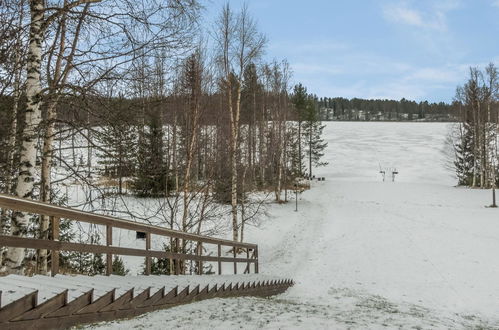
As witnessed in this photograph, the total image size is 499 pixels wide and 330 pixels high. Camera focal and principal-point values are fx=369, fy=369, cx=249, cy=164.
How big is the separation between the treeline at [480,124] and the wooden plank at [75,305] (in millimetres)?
30812

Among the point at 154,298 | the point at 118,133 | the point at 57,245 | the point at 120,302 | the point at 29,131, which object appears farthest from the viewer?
the point at 118,133

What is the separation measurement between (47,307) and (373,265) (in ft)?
44.0

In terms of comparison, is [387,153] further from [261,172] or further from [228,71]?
[228,71]

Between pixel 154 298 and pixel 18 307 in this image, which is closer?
pixel 18 307

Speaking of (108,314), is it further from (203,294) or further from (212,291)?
(212,291)

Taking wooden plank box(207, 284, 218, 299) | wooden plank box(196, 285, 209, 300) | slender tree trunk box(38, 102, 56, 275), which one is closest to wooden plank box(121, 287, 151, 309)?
wooden plank box(196, 285, 209, 300)

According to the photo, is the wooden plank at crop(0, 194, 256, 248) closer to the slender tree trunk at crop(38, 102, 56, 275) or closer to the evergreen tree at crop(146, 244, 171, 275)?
the slender tree trunk at crop(38, 102, 56, 275)

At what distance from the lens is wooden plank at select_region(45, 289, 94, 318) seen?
319 cm

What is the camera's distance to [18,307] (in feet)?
9.23

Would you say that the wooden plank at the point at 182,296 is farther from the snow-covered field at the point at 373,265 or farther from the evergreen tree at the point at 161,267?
the evergreen tree at the point at 161,267

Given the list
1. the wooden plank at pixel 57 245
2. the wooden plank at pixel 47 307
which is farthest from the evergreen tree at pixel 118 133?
the wooden plank at pixel 47 307

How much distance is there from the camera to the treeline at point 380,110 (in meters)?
133

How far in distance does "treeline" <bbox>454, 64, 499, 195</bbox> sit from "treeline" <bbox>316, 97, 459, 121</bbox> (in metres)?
90.7

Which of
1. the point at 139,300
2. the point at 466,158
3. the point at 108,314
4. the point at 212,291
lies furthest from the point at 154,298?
the point at 466,158
